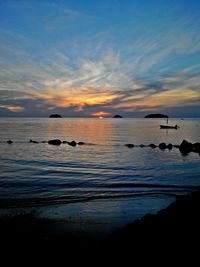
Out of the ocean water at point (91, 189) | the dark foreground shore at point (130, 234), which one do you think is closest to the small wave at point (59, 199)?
the ocean water at point (91, 189)

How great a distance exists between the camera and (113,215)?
13.9 meters

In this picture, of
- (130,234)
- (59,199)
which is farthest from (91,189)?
(130,234)

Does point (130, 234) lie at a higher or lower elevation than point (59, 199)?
higher

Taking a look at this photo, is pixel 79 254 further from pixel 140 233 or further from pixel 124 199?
pixel 124 199

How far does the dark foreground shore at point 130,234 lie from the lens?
8.70 metres

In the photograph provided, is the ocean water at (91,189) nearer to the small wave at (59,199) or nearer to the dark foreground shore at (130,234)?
the small wave at (59,199)

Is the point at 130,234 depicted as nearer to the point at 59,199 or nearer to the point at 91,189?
the point at 59,199

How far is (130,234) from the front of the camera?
958 centimetres

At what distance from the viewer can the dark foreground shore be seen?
8.70 meters

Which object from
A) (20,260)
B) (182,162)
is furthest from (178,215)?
(182,162)

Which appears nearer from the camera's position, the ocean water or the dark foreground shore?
the dark foreground shore

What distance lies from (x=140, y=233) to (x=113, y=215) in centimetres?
452

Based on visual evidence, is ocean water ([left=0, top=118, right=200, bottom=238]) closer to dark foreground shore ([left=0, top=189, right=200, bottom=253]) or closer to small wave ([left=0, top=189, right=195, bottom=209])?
small wave ([left=0, top=189, right=195, bottom=209])

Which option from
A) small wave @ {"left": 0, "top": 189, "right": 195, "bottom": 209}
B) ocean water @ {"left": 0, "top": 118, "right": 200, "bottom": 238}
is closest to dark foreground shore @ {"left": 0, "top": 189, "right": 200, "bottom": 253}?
ocean water @ {"left": 0, "top": 118, "right": 200, "bottom": 238}
